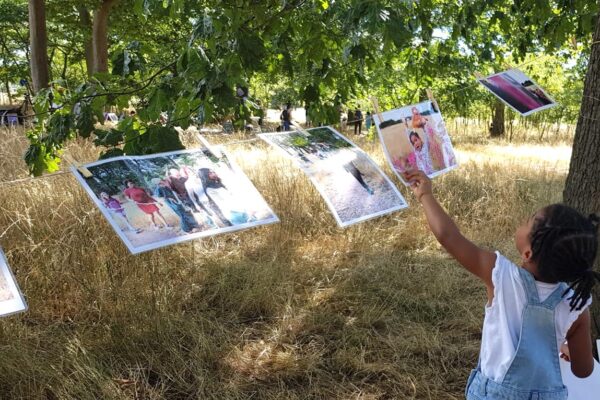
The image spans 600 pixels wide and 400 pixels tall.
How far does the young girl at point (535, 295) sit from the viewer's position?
1.34 meters

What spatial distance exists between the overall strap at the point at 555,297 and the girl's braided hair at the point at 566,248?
0.11ft

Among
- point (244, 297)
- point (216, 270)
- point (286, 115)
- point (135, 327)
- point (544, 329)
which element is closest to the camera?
point (544, 329)

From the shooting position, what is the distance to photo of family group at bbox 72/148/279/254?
2062 mm

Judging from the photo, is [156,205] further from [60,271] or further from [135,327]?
[60,271]

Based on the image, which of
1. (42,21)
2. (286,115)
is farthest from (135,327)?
(286,115)

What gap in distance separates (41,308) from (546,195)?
5194 mm

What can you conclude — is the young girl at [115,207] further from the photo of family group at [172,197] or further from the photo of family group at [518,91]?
the photo of family group at [518,91]

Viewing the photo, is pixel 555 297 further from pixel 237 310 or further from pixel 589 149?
pixel 237 310

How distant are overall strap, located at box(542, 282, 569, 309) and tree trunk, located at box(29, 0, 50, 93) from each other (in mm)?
9838

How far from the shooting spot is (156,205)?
2.20 m

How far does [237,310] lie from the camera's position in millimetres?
3385

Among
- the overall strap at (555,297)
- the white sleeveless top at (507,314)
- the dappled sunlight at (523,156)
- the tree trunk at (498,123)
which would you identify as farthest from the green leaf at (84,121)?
the tree trunk at (498,123)

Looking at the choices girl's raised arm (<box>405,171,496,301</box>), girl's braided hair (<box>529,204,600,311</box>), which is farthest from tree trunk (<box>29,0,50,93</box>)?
girl's braided hair (<box>529,204,600,311</box>)

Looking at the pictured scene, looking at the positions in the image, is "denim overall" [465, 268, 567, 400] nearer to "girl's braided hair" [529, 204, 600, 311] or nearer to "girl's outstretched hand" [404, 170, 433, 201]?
"girl's braided hair" [529, 204, 600, 311]
